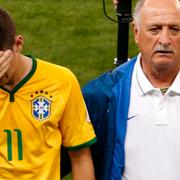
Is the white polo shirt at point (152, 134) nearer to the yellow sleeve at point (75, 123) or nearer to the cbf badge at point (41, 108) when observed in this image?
the yellow sleeve at point (75, 123)

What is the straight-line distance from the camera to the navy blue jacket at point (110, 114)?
11.3 feet

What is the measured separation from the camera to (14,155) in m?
3.47

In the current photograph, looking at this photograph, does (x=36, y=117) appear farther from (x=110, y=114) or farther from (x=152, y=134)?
(x=152, y=134)

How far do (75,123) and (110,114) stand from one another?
0.17m

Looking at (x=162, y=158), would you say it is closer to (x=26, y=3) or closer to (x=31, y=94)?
(x=31, y=94)

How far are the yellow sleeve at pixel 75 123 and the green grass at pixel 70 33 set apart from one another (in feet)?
14.2

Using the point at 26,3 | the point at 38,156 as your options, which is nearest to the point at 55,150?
the point at 38,156

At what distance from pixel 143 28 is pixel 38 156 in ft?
2.50

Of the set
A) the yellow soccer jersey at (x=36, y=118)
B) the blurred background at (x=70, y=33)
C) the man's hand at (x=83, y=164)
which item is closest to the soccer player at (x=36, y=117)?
the yellow soccer jersey at (x=36, y=118)

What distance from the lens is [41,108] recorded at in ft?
11.3

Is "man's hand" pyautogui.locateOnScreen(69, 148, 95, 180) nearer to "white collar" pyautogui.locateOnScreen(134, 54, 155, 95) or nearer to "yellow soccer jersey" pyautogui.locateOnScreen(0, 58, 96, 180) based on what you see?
"yellow soccer jersey" pyautogui.locateOnScreen(0, 58, 96, 180)

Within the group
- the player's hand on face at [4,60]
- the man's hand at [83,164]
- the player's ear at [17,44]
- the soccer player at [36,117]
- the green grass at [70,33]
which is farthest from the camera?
the green grass at [70,33]

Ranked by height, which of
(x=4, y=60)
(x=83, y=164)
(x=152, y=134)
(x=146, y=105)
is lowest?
(x=83, y=164)

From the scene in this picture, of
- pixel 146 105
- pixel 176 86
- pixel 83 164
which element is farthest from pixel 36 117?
pixel 176 86
